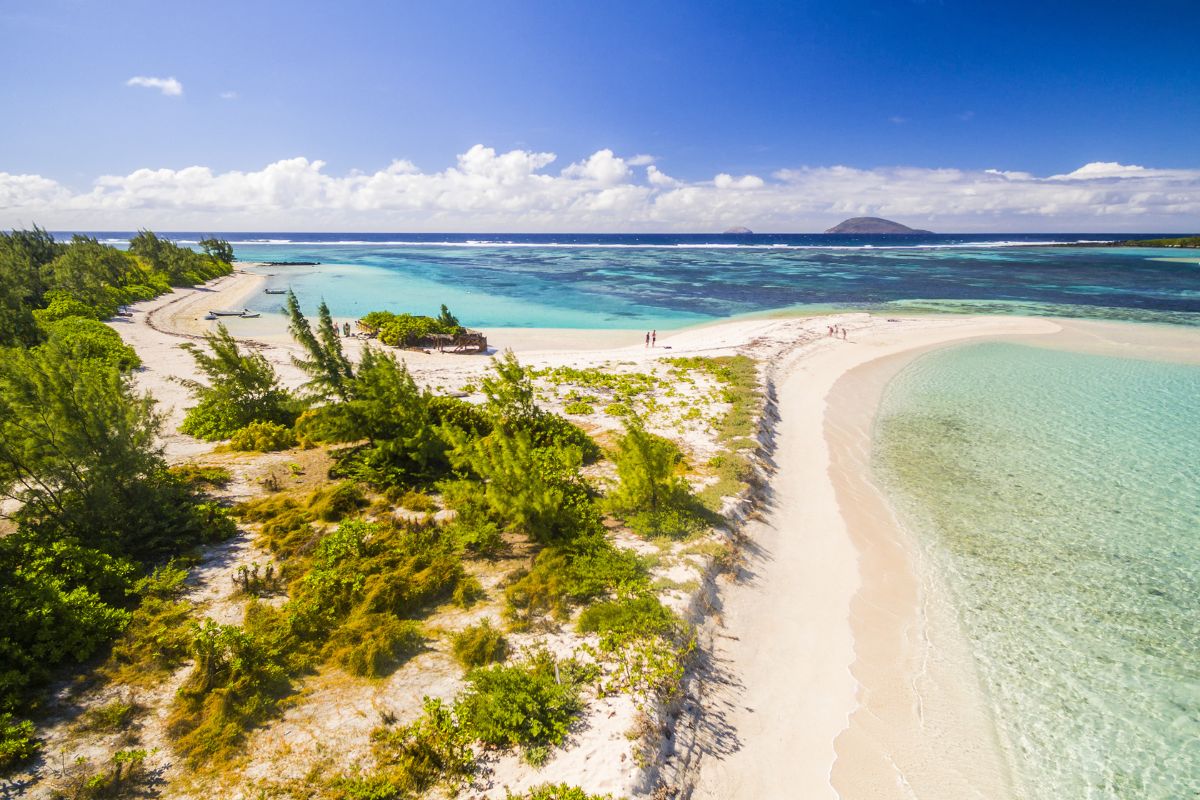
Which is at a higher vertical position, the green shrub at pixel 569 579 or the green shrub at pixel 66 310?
the green shrub at pixel 66 310

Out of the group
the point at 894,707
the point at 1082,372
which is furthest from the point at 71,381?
the point at 1082,372

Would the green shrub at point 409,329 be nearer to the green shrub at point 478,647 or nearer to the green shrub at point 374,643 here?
the green shrub at point 374,643

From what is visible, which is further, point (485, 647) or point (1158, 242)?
point (1158, 242)

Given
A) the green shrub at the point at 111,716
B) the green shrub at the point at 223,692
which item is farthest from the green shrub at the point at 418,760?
the green shrub at the point at 111,716

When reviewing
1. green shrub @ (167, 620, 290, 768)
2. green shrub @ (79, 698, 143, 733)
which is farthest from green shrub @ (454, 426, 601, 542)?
green shrub @ (79, 698, 143, 733)

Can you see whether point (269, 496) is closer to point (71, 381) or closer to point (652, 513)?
point (71, 381)
